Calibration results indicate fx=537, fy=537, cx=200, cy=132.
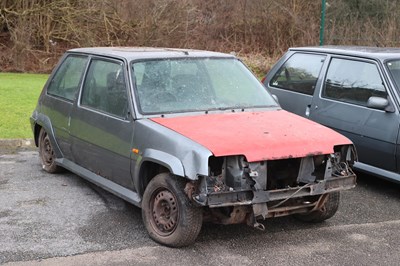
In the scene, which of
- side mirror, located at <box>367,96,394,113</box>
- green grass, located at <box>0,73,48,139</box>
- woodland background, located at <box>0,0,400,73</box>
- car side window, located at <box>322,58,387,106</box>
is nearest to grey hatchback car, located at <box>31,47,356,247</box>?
side mirror, located at <box>367,96,394,113</box>

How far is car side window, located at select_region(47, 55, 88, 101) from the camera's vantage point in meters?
6.27

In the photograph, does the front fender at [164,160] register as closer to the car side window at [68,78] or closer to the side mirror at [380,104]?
the car side window at [68,78]

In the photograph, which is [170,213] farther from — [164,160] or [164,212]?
[164,160]

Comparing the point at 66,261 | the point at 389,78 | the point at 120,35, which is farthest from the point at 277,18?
the point at 66,261

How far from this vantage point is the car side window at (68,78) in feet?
20.6

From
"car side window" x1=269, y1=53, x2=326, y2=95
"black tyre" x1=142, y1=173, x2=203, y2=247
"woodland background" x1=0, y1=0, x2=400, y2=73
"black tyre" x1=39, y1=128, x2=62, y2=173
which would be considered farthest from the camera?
"woodland background" x1=0, y1=0, x2=400, y2=73

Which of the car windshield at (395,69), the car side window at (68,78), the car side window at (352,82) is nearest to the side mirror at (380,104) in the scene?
the car side window at (352,82)

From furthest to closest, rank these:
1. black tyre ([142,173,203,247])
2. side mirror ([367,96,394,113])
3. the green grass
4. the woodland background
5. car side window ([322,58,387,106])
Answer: the woodland background < the green grass < car side window ([322,58,387,106]) < side mirror ([367,96,394,113]) < black tyre ([142,173,203,247])

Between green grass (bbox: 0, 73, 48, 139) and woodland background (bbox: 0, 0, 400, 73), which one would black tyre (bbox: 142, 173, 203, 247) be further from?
woodland background (bbox: 0, 0, 400, 73)

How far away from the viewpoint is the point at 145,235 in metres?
4.94

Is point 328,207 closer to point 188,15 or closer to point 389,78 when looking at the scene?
point 389,78

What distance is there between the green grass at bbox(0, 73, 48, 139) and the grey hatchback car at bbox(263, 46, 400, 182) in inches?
165

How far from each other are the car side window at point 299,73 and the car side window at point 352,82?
25 centimetres

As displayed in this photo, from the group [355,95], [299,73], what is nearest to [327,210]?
[355,95]
